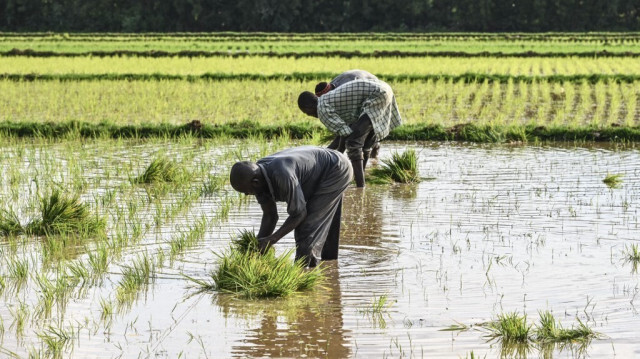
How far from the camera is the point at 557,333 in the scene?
4668mm

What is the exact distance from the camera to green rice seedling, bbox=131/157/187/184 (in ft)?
30.2

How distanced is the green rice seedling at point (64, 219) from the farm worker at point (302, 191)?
1.69 m

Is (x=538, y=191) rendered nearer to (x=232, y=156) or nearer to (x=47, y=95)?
(x=232, y=156)

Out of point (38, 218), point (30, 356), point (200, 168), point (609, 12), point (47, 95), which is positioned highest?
point (609, 12)

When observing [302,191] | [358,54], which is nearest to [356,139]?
[302,191]

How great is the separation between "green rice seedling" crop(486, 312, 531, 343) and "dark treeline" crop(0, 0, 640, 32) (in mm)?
45626

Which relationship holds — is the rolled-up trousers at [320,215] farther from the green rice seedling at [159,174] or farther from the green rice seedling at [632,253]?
the green rice seedling at [159,174]

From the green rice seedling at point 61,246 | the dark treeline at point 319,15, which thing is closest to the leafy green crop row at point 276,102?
the green rice seedling at point 61,246

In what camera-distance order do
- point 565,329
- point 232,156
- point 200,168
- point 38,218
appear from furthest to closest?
point 232,156
point 200,168
point 38,218
point 565,329

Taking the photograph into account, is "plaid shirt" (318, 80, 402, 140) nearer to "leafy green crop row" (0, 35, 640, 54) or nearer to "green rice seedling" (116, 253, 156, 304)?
"green rice seedling" (116, 253, 156, 304)

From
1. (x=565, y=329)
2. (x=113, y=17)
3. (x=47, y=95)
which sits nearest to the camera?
(x=565, y=329)

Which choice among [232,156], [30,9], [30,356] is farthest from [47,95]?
[30,9]

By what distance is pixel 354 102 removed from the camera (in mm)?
8625

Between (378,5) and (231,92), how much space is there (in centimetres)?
3524
